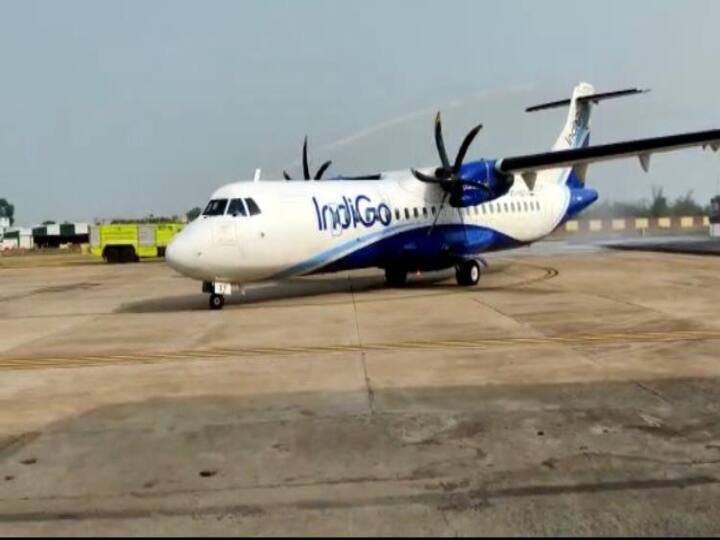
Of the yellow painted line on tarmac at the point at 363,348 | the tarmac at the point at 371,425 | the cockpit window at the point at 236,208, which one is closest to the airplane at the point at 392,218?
the cockpit window at the point at 236,208

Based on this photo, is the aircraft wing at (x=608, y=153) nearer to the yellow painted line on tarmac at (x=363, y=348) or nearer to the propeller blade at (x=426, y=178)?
the propeller blade at (x=426, y=178)

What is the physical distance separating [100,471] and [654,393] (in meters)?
5.77

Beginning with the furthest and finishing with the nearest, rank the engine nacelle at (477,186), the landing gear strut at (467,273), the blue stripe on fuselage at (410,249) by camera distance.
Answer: the engine nacelle at (477,186) < the landing gear strut at (467,273) < the blue stripe on fuselage at (410,249)

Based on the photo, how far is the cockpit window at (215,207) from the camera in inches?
724

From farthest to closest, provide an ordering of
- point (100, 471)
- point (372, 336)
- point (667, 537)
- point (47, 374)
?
1. point (372, 336)
2. point (47, 374)
3. point (100, 471)
4. point (667, 537)

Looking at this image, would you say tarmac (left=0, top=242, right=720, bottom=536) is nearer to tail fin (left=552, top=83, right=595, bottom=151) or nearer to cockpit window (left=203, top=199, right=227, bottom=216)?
cockpit window (left=203, top=199, right=227, bottom=216)

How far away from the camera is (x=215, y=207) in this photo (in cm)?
1858

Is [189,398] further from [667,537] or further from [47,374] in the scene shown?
[667,537]

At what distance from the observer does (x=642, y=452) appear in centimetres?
632

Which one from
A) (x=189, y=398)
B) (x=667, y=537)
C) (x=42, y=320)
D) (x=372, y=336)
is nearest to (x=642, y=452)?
(x=667, y=537)

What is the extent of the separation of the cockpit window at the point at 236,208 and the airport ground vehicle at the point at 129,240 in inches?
1409

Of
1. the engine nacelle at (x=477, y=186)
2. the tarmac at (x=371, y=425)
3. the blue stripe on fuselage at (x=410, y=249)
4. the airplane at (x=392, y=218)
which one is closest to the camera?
the tarmac at (x=371, y=425)

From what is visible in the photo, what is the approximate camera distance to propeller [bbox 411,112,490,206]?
23.1 metres

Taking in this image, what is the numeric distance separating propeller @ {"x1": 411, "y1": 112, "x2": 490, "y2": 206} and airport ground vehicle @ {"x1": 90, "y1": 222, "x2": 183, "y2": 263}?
109 feet
